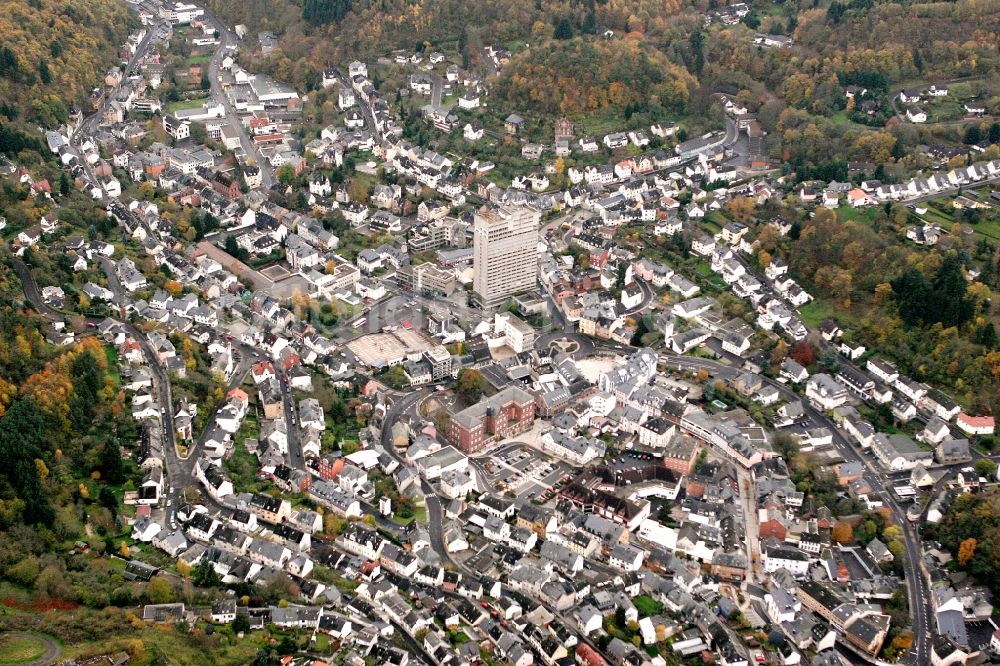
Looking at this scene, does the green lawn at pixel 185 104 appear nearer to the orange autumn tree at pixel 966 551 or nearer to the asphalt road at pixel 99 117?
the asphalt road at pixel 99 117

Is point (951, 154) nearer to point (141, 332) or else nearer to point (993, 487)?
point (993, 487)

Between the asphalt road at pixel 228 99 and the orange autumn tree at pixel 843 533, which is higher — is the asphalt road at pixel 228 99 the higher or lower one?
the higher one

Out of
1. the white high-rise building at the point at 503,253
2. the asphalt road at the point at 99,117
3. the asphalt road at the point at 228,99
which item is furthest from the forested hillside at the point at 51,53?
the white high-rise building at the point at 503,253

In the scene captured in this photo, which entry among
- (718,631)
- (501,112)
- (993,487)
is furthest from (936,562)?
(501,112)

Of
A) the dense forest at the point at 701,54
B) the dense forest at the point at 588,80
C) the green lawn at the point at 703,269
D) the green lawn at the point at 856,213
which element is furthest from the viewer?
the dense forest at the point at 588,80

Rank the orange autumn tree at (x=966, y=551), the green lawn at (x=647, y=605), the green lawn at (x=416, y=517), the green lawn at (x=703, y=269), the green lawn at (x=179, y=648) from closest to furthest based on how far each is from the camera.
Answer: the green lawn at (x=179, y=648)
the green lawn at (x=647, y=605)
the orange autumn tree at (x=966, y=551)
the green lawn at (x=416, y=517)
the green lawn at (x=703, y=269)

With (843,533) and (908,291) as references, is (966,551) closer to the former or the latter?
(843,533)

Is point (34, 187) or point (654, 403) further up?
point (34, 187)
